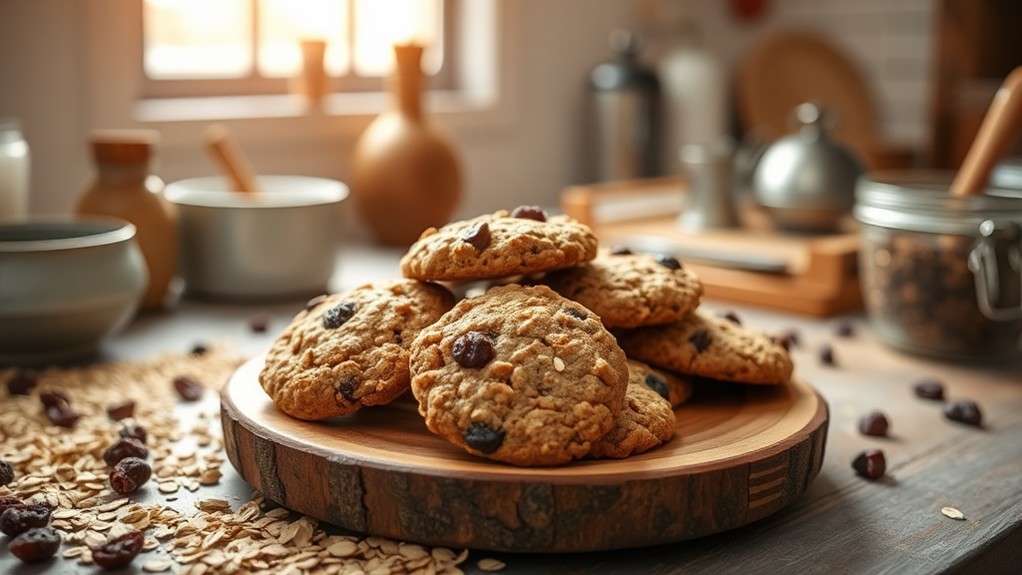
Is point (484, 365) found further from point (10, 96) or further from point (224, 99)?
point (224, 99)

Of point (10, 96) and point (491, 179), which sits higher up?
point (10, 96)

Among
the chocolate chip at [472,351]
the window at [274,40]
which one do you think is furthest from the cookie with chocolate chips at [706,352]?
the window at [274,40]

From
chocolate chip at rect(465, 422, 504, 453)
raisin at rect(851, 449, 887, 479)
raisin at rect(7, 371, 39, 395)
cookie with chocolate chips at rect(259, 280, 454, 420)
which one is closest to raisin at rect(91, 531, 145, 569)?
cookie with chocolate chips at rect(259, 280, 454, 420)

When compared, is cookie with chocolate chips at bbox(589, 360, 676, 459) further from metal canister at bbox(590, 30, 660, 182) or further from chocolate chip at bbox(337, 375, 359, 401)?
metal canister at bbox(590, 30, 660, 182)

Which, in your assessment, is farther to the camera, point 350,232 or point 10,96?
point 350,232

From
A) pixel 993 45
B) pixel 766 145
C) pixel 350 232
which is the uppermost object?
pixel 993 45

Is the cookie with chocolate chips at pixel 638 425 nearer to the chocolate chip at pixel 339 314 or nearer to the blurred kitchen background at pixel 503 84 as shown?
the chocolate chip at pixel 339 314

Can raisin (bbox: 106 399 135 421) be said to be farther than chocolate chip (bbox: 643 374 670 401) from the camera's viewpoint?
Yes

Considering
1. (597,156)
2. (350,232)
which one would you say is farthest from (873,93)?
(350,232)

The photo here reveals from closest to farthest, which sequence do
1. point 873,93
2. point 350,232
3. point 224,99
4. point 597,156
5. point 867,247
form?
point 867,247
point 224,99
point 350,232
point 597,156
point 873,93
